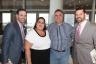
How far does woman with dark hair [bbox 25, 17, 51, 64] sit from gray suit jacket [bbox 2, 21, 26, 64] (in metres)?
0.13

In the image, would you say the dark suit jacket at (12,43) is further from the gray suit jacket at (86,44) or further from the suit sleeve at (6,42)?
the gray suit jacket at (86,44)

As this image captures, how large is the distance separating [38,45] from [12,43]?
16.6 inches

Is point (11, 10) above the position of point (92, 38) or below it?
Result: above

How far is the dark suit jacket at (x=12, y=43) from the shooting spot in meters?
4.20

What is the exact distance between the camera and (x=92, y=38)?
4.30m

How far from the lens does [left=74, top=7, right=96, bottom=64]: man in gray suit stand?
4312mm

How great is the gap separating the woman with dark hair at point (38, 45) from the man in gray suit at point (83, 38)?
1.68ft

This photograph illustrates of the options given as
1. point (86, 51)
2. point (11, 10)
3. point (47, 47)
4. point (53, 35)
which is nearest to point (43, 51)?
point (47, 47)

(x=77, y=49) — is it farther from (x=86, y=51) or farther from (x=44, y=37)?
(x=44, y=37)

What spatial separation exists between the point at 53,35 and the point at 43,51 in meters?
0.40

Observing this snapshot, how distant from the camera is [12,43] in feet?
14.1

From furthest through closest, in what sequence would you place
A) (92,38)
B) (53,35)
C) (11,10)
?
(11,10)
(53,35)
(92,38)

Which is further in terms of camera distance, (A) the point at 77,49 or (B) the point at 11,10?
(B) the point at 11,10

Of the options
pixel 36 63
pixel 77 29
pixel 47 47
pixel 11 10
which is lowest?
pixel 36 63
